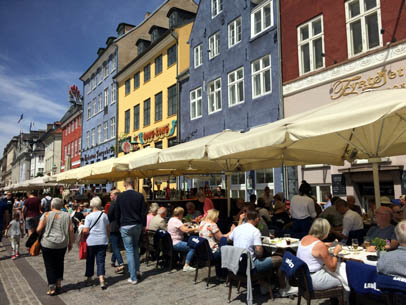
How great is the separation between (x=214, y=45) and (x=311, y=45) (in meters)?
6.90

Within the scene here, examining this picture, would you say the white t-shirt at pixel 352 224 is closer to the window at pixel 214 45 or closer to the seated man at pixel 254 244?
the seated man at pixel 254 244

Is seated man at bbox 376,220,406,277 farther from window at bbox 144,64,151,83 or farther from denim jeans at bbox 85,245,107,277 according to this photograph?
window at bbox 144,64,151,83

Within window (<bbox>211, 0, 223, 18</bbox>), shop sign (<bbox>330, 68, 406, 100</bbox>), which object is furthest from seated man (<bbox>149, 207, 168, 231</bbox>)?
window (<bbox>211, 0, 223, 18</bbox>)

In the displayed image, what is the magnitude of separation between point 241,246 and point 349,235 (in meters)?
2.19

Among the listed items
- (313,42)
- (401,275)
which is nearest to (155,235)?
(401,275)

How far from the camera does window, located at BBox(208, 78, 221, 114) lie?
734 inches

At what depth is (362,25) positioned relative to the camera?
11633 millimetres

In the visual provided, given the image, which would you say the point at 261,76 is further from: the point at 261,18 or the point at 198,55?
the point at 198,55

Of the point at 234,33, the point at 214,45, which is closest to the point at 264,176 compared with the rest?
the point at 234,33

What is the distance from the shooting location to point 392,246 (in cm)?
466

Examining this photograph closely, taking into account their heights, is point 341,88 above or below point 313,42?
below

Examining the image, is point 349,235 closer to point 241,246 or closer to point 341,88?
point 241,246

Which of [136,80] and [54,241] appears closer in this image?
[54,241]

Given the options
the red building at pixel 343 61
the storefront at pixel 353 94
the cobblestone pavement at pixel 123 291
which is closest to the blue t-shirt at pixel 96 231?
the cobblestone pavement at pixel 123 291
